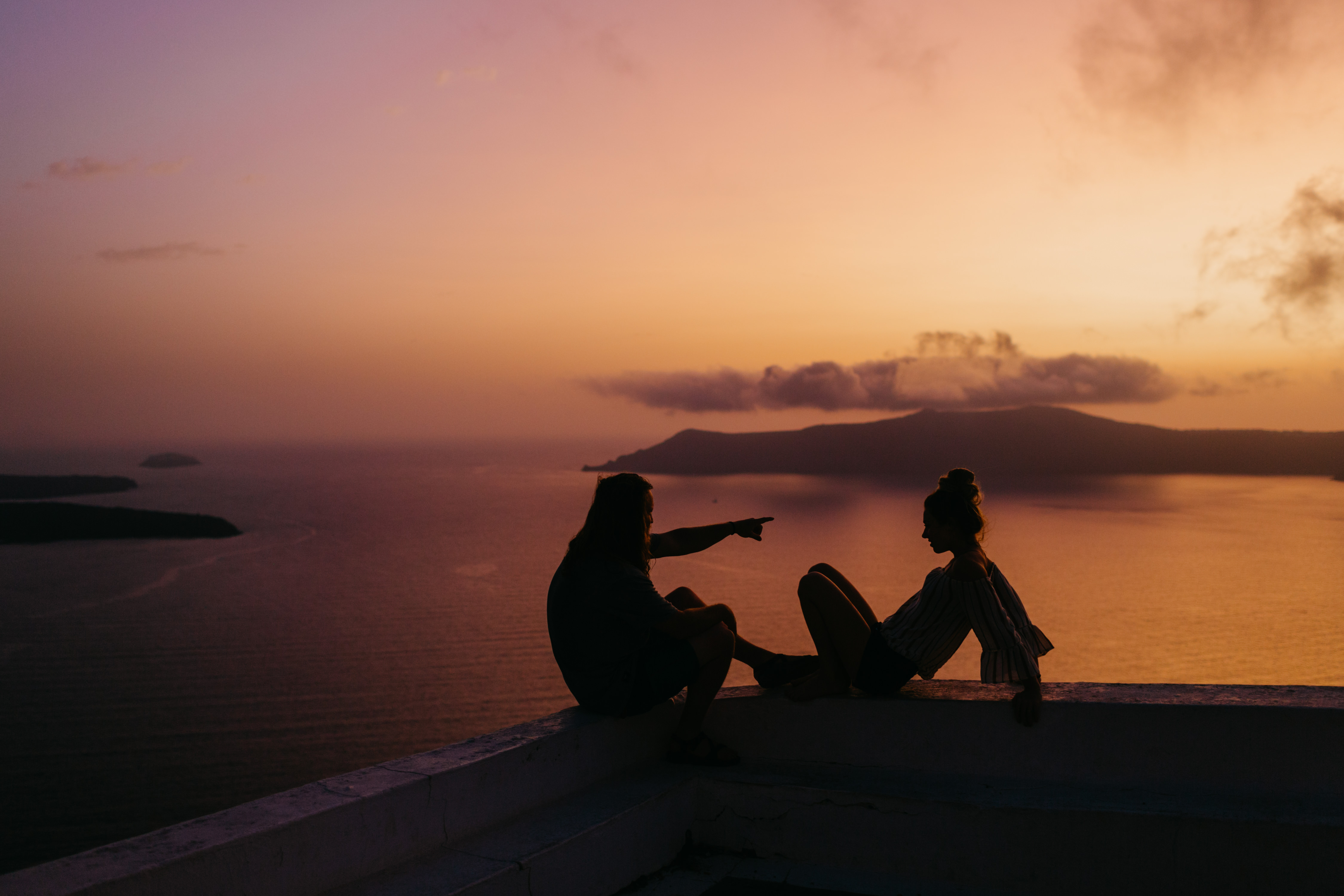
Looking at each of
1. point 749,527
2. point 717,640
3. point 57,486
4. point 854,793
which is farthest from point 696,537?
point 57,486

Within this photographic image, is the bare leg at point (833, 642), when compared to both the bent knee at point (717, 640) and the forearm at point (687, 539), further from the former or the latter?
the forearm at point (687, 539)

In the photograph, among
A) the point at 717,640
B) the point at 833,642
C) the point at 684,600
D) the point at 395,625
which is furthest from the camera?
the point at 395,625

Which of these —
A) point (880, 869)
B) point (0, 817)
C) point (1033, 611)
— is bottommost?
point (0, 817)

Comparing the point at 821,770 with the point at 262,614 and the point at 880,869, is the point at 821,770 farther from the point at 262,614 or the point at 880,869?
the point at 262,614

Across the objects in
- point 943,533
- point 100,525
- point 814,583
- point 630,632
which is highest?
point 943,533

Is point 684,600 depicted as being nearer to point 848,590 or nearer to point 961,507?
point 848,590

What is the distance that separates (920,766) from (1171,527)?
92262 mm

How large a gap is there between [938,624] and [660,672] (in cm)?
108

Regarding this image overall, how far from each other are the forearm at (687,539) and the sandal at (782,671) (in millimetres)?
543

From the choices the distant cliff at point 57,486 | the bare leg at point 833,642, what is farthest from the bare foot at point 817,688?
the distant cliff at point 57,486

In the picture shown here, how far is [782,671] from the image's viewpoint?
11.3ft

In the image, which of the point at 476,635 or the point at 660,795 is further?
the point at 476,635

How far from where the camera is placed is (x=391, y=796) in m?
2.34

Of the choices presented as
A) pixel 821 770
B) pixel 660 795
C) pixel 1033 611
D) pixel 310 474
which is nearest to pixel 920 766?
pixel 821 770
